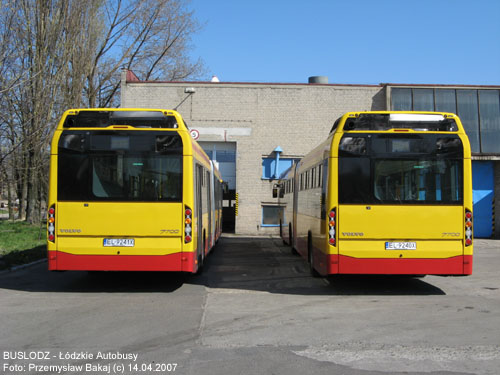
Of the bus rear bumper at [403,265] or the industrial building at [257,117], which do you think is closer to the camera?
the bus rear bumper at [403,265]

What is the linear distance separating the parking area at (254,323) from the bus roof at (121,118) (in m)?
2.94

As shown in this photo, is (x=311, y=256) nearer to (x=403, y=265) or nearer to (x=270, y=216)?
(x=403, y=265)

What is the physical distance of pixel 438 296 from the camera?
30.3 feet

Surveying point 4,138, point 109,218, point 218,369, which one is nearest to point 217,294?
point 109,218

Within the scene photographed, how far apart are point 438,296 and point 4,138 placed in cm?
2364

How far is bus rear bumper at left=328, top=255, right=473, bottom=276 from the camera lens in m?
8.86

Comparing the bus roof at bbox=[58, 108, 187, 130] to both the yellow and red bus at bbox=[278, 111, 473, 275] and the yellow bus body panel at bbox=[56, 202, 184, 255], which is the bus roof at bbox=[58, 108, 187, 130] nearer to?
the yellow bus body panel at bbox=[56, 202, 184, 255]

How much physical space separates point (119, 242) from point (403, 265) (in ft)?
15.7

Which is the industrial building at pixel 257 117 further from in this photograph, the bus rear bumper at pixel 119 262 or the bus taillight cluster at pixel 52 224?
the bus taillight cluster at pixel 52 224

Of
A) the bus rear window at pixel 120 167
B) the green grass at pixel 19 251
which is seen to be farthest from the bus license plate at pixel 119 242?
the green grass at pixel 19 251

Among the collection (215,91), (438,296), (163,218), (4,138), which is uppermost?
(215,91)

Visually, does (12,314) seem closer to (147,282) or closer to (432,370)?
(147,282)

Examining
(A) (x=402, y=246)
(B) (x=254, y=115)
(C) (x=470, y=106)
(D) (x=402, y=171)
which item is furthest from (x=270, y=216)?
(A) (x=402, y=246)

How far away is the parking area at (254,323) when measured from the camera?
514cm
